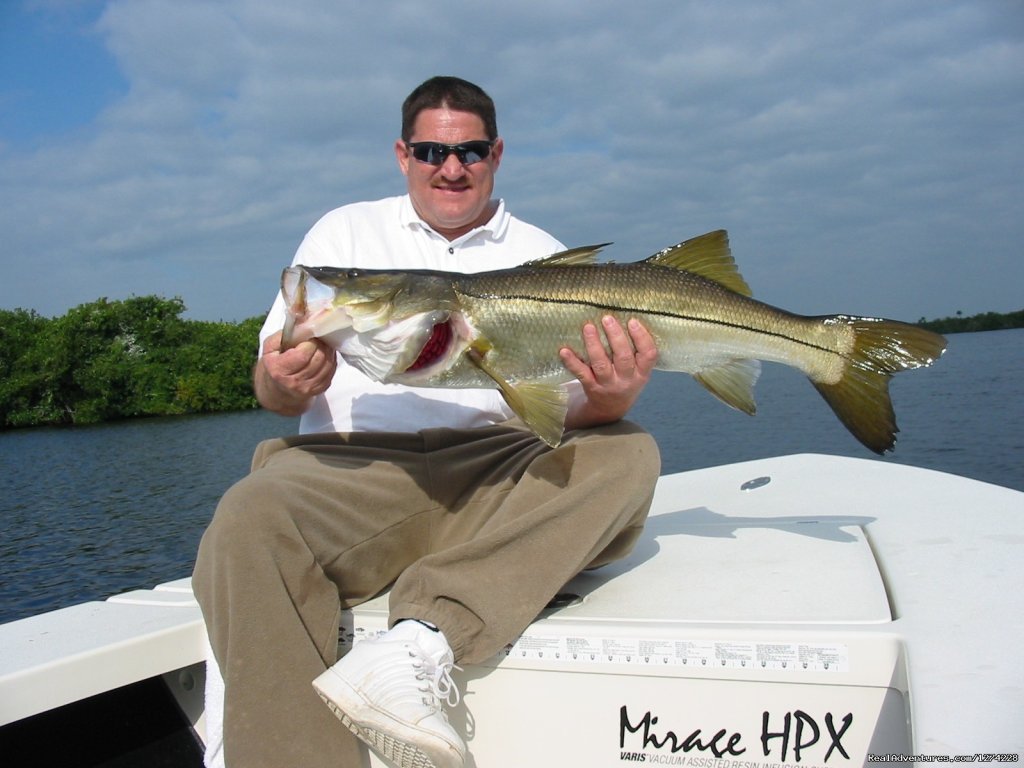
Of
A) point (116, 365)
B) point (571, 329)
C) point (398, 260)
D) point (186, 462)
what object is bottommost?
point (186, 462)

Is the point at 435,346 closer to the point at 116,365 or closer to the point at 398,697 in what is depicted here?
the point at 398,697

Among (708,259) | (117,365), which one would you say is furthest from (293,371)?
(117,365)

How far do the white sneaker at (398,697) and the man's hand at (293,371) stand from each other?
0.91 metres

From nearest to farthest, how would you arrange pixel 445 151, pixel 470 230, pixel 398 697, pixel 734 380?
1. pixel 398 697
2. pixel 734 380
3. pixel 445 151
4. pixel 470 230

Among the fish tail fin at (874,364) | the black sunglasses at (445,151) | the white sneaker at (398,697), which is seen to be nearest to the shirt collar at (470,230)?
the black sunglasses at (445,151)

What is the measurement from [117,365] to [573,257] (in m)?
51.6

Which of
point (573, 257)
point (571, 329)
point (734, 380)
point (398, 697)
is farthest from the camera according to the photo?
point (734, 380)

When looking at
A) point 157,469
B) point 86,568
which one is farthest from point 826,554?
point 157,469

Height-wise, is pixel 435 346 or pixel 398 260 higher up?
pixel 398 260

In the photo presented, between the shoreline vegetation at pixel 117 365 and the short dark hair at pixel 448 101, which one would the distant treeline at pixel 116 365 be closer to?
the shoreline vegetation at pixel 117 365

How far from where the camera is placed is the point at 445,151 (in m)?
3.73

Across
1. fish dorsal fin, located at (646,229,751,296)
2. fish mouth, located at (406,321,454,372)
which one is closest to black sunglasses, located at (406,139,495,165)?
fish dorsal fin, located at (646,229,751,296)

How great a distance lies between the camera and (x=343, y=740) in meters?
2.54

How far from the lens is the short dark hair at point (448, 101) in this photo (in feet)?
12.4
